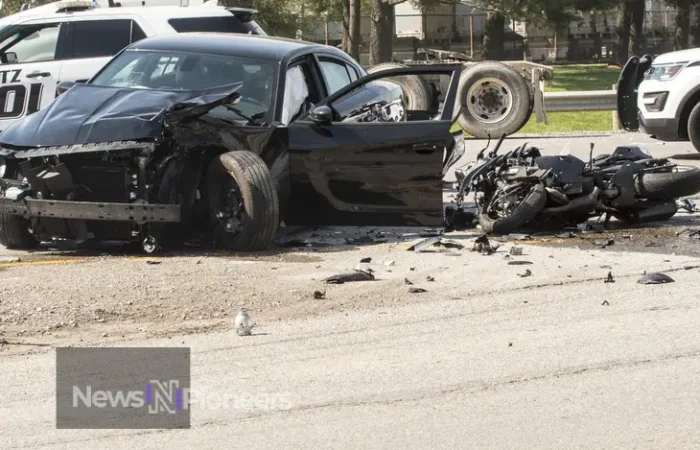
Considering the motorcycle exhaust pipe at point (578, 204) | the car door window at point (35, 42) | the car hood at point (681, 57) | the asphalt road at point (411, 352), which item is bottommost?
the asphalt road at point (411, 352)

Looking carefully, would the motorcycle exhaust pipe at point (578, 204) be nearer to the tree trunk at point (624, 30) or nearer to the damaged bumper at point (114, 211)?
the damaged bumper at point (114, 211)

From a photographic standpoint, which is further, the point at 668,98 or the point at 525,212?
the point at 668,98

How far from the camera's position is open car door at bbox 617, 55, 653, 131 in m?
15.9

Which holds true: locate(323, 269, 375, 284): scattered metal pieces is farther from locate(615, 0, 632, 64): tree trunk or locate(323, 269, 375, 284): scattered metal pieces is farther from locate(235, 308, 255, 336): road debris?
locate(615, 0, 632, 64): tree trunk

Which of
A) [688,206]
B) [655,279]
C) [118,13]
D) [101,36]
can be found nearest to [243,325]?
[655,279]

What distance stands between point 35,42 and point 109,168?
22.9 ft

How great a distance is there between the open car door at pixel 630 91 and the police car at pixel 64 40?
5053mm

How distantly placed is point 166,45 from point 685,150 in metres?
8.63

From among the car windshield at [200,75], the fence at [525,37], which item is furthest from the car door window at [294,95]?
the fence at [525,37]

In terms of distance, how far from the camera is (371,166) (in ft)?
33.8

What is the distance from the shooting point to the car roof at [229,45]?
10844 mm

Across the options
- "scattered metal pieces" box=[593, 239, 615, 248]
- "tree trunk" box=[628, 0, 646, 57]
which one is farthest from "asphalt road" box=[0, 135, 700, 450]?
"tree trunk" box=[628, 0, 646, 57]

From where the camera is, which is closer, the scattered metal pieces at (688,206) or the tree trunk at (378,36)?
the scattered metal pieces at (688,206)

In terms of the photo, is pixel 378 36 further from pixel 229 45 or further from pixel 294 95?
pixel 294 95
